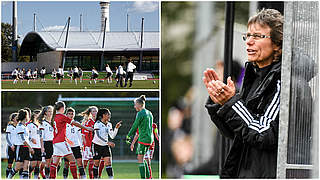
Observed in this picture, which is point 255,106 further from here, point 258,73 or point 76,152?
point 76,152

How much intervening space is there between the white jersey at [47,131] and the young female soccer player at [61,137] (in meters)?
0.04

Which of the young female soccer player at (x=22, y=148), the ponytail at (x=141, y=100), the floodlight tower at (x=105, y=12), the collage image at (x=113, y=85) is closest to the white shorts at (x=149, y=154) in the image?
the collage image at (x=113, y=85)

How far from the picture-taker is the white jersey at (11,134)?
5.84 meters

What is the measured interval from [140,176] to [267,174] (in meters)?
2.64

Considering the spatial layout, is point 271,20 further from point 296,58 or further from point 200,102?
point 200,102

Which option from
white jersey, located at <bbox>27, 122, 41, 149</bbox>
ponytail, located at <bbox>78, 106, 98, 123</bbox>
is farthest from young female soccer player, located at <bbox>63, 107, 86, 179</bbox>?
white jersey, located at <bbox>27, 122, 41, 149</bbox>

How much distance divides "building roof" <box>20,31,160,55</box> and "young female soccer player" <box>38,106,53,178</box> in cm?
65

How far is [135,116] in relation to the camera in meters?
5.82

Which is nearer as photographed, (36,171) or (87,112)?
(87,112)

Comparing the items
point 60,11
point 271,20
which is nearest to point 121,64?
point 60,11

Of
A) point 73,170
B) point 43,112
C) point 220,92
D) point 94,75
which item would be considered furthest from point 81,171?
point 220,92

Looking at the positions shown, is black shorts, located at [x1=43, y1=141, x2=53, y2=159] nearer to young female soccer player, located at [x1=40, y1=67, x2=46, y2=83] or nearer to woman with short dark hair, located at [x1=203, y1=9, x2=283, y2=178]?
young female soccer player, located at [x1=40, y1=67, x2=46, y2=83]

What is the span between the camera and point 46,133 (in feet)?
19.2

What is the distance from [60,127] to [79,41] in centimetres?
96
